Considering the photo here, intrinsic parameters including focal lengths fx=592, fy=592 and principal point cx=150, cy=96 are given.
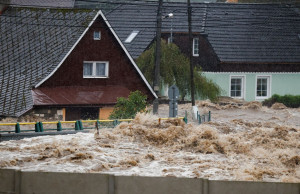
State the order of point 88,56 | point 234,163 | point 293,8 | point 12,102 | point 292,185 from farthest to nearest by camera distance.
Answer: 1. point 293,8
2. point 88,56
3. point 12,102
4. point 234,163
5. point 292,185

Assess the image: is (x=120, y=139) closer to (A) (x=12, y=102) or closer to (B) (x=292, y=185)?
(A) (x=12, y=102)

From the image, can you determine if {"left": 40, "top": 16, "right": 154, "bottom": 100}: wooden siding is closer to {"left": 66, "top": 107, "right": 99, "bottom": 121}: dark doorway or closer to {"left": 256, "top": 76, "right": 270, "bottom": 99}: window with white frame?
{"left": 66, "top": 107, "right": 99, "bottom": 121}: dark doorway

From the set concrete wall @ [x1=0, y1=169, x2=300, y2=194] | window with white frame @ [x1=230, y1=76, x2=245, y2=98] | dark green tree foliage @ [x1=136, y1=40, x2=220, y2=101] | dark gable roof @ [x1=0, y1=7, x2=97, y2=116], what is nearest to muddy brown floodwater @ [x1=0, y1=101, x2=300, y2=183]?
concrete wall @ [x1=0, y1=169, x2=300, y2=194]

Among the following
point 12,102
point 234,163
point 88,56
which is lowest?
point 234,163

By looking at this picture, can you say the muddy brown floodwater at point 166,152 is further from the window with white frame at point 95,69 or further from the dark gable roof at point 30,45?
the dark gable roof at point 30,45

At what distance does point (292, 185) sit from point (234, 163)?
6.57m

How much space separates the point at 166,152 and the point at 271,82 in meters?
25.7

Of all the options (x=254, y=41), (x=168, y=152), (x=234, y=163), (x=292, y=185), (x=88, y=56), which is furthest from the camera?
(x=254, y=41)

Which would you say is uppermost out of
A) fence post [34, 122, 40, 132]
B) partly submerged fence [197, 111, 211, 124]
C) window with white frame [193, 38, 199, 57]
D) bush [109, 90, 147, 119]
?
window with white frame [193, 38, 199, 57]

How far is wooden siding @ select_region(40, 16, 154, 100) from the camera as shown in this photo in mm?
32344

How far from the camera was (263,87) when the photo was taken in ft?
152

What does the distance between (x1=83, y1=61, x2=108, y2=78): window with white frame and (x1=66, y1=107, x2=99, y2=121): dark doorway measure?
209 cm

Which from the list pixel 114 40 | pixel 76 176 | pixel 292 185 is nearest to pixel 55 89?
pixel 114 40

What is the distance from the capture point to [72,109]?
31.2m
